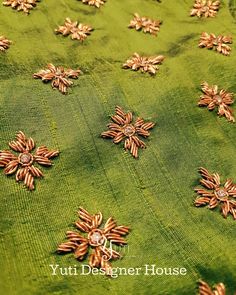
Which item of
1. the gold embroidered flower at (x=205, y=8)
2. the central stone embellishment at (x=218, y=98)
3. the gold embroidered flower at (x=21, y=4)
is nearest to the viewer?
the central stone embellishment at (x=218, y=98)

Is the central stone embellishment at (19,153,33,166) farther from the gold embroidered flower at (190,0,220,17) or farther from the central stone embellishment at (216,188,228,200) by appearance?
the gold embroidered flower at (190,0,220,17)

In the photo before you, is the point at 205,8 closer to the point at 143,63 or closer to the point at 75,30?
the point at 143,63

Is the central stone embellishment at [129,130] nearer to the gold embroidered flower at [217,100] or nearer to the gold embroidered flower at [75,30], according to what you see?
the gold embroidered flower at [217,100]

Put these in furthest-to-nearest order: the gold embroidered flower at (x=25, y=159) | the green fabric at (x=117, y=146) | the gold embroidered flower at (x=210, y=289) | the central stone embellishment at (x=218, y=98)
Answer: the central stone embellishment at (x=218, y=98), the gold embroidered flower at (x=25, y=159), the green fabric at (x=117, y=146), the gold embroidered flower at (x=210, y=289)

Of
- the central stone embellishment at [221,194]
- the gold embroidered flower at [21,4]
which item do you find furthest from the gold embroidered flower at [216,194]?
the gold embroidered flower at [21,4]

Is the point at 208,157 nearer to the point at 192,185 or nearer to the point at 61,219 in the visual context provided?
the point at 192,185

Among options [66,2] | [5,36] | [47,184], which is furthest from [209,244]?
[66,2]
